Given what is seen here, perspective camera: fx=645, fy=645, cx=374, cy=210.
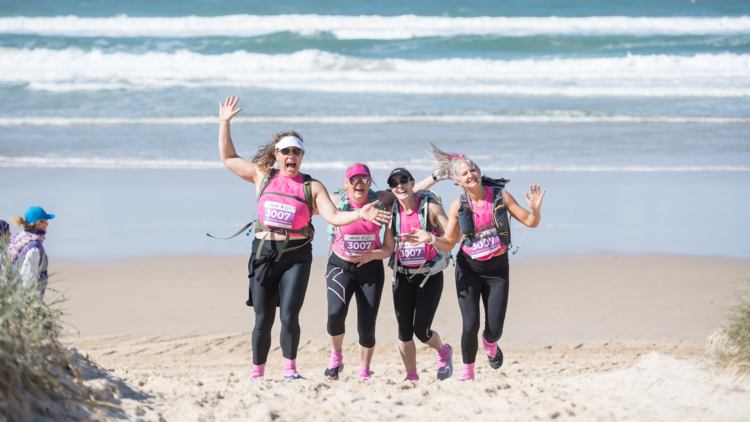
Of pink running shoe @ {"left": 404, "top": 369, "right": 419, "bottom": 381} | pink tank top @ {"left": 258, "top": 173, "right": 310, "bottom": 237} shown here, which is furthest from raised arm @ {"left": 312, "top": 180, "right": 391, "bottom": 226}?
pink running shoe @ {"left": 404, "top": 369, "right": 419, "bottom": 381}

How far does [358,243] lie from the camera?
506cm

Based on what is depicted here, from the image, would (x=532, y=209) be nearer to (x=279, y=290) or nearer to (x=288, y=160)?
(x=288, y=160)

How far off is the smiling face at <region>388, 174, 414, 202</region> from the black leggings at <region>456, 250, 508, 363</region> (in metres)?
0.66

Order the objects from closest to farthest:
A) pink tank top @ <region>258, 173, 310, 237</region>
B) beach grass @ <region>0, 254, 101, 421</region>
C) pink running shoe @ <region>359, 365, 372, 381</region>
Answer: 1. beach grass @ <region>0, 254, 101, 421</region>
2. pink tank top @ <region>258, 173, 310, 237</region>
3. pink running shoe @ <region>359, 365, 372, 381</region>

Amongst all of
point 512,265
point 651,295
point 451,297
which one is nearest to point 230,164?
point 451,297

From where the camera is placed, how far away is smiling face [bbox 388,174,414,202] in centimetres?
498

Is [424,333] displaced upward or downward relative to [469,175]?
downward

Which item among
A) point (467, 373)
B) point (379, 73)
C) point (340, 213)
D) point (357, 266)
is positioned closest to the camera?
point (340, 213)

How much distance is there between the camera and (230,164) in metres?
5.17

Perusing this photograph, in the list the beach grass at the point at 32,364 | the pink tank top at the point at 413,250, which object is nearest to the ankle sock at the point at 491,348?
the pink tank top at the point at 413,250

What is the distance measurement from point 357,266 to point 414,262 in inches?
17.8

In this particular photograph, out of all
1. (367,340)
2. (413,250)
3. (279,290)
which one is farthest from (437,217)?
(279,290)

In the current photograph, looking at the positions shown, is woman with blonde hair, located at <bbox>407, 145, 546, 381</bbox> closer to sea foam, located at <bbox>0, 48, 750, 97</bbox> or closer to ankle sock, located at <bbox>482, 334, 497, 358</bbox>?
ankle sock, located at <bbox>482, 334, 497, 358</bbox>

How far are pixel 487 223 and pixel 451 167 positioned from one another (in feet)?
1.83
